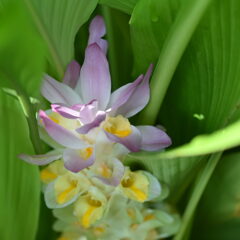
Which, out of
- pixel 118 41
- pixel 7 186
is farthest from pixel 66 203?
pixel 118 41

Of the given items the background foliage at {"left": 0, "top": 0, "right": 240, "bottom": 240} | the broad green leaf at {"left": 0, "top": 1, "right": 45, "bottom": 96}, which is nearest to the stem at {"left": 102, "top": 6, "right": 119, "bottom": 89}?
the background foliage at {"left": 0, "top": 0, "right": 240, "bottom": 240}

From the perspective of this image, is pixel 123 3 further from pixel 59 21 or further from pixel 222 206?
pixel 222 206

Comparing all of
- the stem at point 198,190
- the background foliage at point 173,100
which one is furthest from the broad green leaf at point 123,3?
the stem at point 198,190

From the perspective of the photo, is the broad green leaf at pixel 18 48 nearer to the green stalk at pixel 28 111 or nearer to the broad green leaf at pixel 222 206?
the green stalk at pixel 28 111

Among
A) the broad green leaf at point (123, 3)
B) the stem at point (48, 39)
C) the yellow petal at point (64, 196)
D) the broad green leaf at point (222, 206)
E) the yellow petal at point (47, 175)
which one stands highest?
the broad green leaf at point (123, 3)

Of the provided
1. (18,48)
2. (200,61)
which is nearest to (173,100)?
(200,61)

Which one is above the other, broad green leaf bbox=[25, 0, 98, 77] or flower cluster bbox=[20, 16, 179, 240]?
broad green leaf bbox=[25, 0, 98, 77]

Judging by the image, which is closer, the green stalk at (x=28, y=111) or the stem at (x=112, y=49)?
the green stalk at (x=28, y=111)

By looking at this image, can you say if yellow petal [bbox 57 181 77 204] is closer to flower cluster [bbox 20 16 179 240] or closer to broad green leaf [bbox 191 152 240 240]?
flower cluster [bbox 20 16 179 240]
